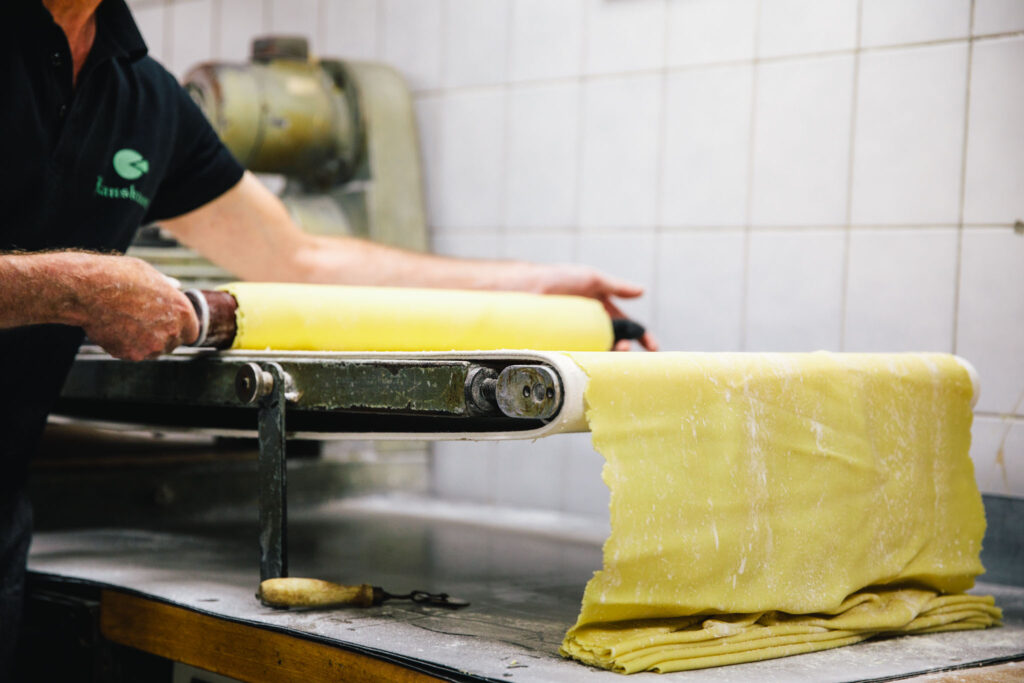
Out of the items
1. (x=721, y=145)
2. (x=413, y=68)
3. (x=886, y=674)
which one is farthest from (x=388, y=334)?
(x=413, y=68)

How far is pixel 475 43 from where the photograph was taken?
278cm

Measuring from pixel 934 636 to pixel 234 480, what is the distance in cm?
140

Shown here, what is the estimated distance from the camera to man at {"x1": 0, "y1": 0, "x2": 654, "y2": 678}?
1.33 meters

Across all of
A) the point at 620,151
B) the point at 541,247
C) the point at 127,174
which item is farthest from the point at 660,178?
the point at 127,174

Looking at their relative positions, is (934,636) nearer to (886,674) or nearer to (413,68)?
(886,674)

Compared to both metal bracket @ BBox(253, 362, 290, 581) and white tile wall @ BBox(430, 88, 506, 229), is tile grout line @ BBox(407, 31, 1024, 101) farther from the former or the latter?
metal bracket @ BBox(253, 362, 290, 581)

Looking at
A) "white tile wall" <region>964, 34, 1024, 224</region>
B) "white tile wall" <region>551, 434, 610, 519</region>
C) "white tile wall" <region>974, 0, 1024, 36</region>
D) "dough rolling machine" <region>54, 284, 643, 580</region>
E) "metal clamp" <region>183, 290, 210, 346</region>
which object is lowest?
"white tile wall" <region>551, 434, 610, 519</region>

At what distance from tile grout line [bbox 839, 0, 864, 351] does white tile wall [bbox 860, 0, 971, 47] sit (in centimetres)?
1

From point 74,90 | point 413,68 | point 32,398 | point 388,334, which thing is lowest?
point 32,398

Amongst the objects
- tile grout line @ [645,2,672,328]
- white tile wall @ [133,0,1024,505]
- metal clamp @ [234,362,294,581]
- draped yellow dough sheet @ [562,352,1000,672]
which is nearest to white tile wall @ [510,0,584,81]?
white tile wall @ [133,0,1024,505]

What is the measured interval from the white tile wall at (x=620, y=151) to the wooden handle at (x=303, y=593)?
133 cm

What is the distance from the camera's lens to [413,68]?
2.91m

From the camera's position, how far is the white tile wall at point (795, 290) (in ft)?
7.12

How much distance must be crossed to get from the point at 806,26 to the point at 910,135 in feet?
1.02
